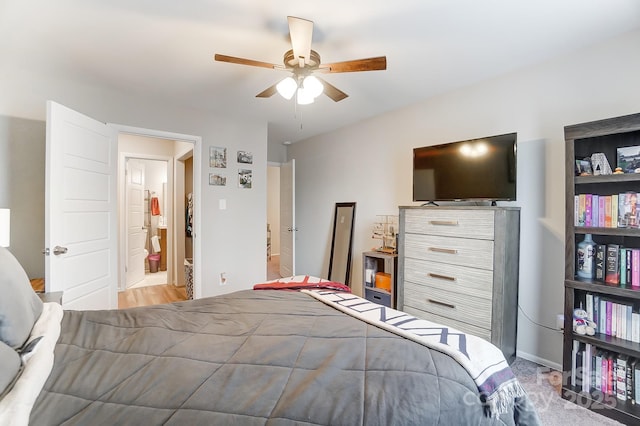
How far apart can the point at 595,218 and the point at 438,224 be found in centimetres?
102

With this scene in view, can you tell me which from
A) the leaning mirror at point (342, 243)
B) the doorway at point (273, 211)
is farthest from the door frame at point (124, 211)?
the doorway at point (273, 211)

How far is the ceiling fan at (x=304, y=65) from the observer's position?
1.72m

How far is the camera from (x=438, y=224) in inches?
103

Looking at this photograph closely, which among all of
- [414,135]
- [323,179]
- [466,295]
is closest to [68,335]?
[466,295]

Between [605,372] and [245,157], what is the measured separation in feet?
12.5

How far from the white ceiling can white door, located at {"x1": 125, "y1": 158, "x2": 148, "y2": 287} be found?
2.52 metres

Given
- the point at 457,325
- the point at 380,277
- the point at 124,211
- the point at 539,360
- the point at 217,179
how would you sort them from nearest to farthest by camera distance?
the point at 539,360, the point at 457,325, the point at 380,277, the point at 217,179, the point at 124,211

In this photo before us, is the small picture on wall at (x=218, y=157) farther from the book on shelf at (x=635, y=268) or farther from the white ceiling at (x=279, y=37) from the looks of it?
the book on shelf at (x=635, y=268)

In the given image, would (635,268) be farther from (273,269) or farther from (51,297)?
(273,269)

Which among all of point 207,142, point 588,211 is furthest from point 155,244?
point 588,211

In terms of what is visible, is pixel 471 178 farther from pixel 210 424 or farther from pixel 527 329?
pixel 210 424

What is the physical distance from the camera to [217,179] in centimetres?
359

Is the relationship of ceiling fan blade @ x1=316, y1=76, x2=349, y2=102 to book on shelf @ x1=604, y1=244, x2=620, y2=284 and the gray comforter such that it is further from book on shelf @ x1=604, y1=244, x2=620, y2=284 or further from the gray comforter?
book on shelf @ x1=604, y1=244, x2=620, y2=284

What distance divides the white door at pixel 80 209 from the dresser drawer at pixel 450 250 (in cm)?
291
